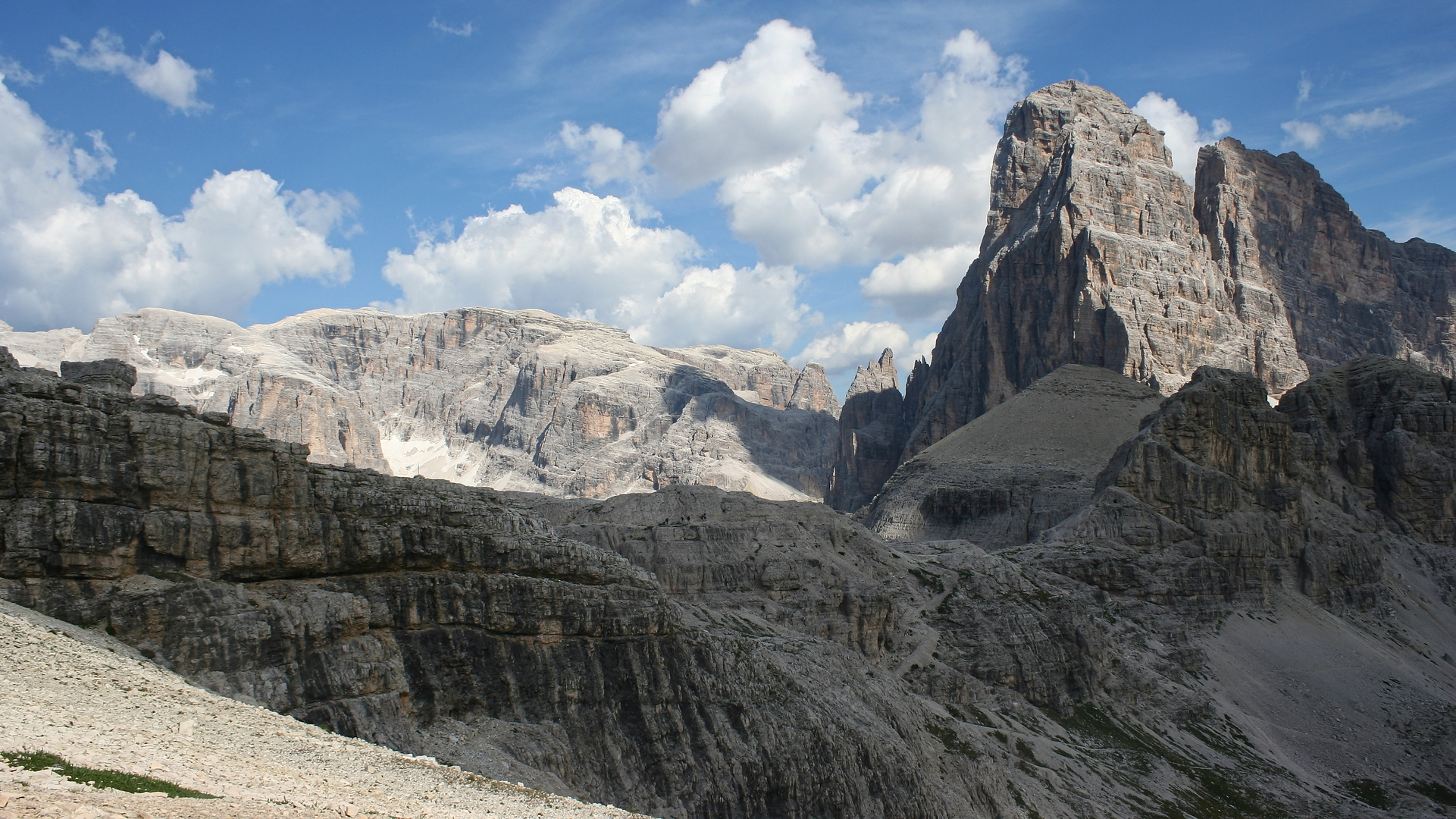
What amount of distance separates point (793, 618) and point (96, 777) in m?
56.1

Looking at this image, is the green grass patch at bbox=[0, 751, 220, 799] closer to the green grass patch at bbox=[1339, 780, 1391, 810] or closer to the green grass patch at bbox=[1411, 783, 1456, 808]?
the green grass patch at bbox=[1339, 780, 1391, 810]

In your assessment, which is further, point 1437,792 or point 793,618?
point 1437,792

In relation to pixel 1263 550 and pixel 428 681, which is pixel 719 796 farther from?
pixel 1263 550

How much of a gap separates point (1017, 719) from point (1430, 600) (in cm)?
8753

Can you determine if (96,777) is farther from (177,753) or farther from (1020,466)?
(1020,466)

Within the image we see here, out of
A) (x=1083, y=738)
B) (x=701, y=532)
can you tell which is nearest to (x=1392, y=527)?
(x=1083, y=738)

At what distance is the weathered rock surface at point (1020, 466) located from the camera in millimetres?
149125

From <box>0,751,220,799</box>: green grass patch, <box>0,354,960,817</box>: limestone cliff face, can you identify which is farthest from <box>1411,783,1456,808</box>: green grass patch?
<box>0,751,220,799</box>: green grass patch

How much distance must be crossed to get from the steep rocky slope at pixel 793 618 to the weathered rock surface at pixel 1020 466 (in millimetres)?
18161

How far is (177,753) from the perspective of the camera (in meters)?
24.0

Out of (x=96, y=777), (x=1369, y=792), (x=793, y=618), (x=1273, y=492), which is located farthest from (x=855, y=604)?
(x=1273, y=492)

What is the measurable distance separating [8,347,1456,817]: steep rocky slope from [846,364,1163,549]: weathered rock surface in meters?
18.2

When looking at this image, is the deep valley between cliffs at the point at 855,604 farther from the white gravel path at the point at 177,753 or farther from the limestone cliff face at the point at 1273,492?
the white gravel path at the point at 177,753

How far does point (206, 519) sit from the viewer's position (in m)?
37.1
